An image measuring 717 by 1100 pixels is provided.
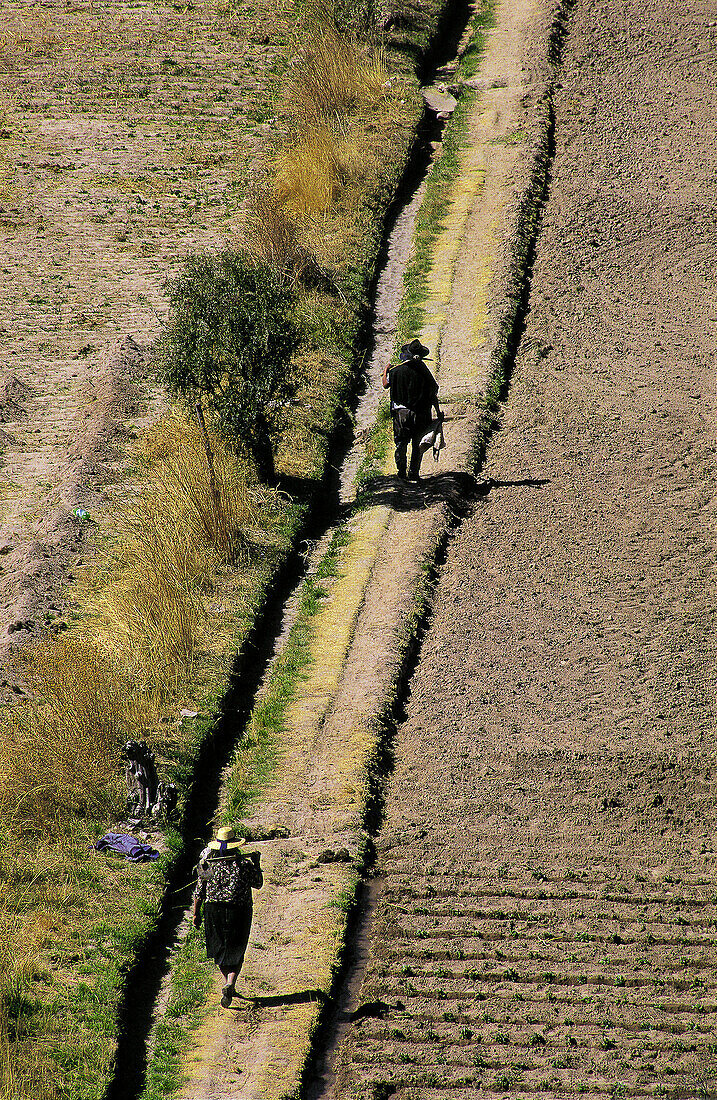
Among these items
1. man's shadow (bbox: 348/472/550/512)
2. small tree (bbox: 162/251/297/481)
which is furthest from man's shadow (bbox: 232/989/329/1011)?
small tree (bbox: 162/251/297/481)

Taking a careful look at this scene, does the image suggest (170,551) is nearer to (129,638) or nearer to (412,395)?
(129,638)

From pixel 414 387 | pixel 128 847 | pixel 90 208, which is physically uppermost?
pixel 414 387

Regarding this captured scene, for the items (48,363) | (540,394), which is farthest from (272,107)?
(540,394)

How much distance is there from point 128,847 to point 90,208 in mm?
11519

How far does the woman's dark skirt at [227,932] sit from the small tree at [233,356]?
19.2 ft

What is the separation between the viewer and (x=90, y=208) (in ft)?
58.5

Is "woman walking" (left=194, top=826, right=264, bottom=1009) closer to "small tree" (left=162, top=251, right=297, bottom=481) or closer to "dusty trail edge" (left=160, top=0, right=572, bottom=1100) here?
"dusty trail edge" (left=160, top=0, right=572, bottom=1100)

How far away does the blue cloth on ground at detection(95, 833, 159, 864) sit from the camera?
8875 millimetres

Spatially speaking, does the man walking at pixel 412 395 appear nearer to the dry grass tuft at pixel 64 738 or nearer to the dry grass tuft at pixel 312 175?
the dry grass tuft at pixel 64 738

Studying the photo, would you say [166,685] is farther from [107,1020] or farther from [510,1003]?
[510,1003]

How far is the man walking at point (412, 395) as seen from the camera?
11625 mm

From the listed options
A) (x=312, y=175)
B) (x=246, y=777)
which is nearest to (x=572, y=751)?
(x=246, y=777)

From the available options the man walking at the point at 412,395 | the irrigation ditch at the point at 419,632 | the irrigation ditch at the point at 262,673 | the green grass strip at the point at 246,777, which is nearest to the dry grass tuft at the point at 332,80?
the irrigation ditch at the point at 262,673

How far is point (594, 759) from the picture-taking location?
9.19m
